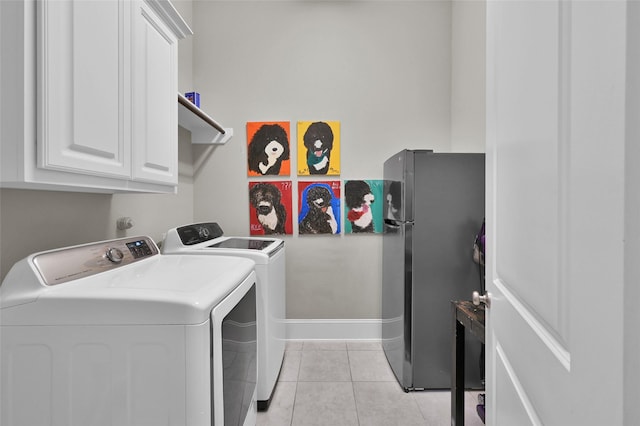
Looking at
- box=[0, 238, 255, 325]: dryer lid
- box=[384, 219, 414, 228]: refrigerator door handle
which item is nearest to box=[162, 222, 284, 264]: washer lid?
box=[0, 238, 255, 325]: dryer lid

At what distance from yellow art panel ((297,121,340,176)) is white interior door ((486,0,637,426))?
188cm

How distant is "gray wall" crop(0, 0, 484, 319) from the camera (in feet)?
8.64

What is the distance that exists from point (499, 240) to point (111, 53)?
1386 millimetres

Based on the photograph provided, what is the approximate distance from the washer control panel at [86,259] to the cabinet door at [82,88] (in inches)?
12.7

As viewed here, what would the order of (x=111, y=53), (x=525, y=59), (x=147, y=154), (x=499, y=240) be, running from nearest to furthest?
(x=525, y=59) < (x=499, y=240) < (x=111, y=53) < (x=147, y=154)

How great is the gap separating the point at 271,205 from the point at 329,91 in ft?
3.76

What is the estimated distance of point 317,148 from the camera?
2.64 metres

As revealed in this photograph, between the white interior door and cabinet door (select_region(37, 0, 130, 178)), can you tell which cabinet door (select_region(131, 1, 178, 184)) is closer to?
cabinet door (select_region(37, 0, 130, 178))

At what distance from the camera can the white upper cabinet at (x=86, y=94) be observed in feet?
2.45

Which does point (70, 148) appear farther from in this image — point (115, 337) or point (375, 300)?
point (375, 300)

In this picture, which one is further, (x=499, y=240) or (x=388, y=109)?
(x=388, y=109)

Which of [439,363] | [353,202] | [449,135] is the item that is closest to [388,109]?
[449,135]

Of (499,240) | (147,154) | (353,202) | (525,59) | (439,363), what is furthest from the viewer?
(353,202)

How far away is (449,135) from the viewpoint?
268 cm
